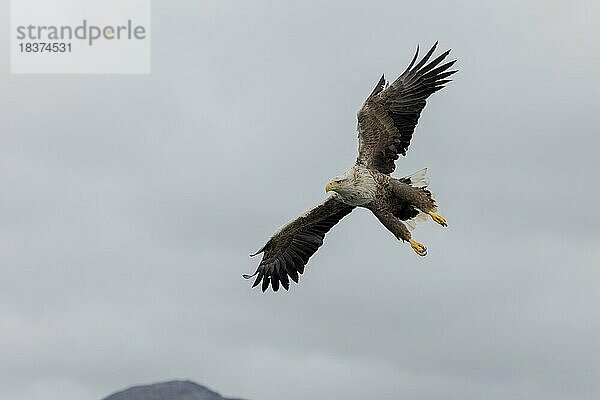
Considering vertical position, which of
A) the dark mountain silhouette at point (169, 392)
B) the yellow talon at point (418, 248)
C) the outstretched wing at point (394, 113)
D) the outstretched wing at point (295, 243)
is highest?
the outstretched wing at point (394, 113)

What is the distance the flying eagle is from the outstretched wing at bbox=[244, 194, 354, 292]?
22 mm

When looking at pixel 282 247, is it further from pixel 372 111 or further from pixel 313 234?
pixel 372 111

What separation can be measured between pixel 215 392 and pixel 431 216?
130ft

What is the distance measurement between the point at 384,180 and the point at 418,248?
161 centimetres

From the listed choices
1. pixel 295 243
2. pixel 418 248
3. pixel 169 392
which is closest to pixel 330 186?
pixel 418 248

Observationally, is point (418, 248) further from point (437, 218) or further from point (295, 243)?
point (295, 243)

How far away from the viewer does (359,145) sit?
22266 mm

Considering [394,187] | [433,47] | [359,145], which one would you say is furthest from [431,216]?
[433,47]

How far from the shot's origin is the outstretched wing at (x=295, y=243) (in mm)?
23938

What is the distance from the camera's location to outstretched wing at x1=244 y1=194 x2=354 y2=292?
78.5 feet

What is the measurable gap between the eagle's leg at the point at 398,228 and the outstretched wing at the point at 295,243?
1.94 meters

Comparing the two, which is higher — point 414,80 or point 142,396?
point 414,80

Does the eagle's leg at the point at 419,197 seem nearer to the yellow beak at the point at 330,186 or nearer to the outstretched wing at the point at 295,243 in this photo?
the yellow beak at the point at 330,186

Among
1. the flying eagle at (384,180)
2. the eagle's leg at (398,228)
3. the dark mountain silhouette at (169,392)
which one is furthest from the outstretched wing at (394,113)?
the dark mountain silhouette at (169,392)
